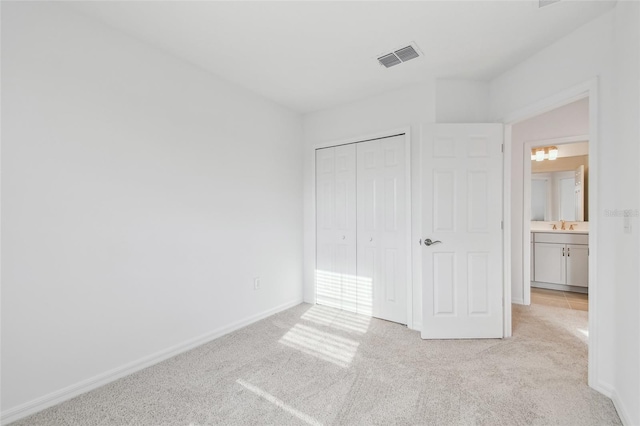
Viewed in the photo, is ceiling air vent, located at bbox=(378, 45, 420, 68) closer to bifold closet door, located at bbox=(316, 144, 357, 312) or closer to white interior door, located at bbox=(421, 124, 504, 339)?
white interior door, located at bbox=(421, 124, 504, 339)

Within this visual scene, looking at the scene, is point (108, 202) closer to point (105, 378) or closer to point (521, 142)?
point (105, 378)

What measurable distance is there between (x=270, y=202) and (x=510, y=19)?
2684mm

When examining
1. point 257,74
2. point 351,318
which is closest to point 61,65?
point 257,74

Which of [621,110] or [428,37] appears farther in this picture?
[428,37]

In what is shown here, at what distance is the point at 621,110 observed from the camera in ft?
5.69

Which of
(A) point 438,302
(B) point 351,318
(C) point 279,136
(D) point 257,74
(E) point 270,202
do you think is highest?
(D) point 257,74

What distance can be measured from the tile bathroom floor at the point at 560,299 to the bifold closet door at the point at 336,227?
254 centimetres

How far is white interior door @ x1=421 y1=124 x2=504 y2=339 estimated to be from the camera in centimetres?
270

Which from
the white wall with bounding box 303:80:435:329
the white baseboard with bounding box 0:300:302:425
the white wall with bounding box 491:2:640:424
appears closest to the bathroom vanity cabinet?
the white wall with bounding box 303:80:435:329

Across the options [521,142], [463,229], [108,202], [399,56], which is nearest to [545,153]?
[521,142]

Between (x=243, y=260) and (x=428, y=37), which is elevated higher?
(x=428, y=37)

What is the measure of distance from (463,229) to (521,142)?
80.6 inches

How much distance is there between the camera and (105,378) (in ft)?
6.70

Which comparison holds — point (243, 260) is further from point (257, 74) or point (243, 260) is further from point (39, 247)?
point (257, 74)
